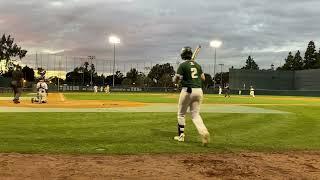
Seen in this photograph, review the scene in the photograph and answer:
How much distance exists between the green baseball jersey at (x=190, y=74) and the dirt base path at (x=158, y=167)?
1.94m

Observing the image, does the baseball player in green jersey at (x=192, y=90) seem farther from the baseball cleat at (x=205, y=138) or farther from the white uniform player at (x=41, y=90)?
the white uniform player at (x=41, y=90)

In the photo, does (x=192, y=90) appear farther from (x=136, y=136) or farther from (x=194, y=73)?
(x=136, y=136)

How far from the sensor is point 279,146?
439 inches

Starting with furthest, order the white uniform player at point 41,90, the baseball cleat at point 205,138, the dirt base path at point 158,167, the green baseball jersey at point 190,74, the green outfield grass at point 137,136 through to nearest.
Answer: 1. the white uniform player at point 41,90
2. the green baseball jersey at point 190,74
3. the baseball cleat at point 205,138
4. the green outfield grass at point 137,136
5. the dirt base path at point 158,167

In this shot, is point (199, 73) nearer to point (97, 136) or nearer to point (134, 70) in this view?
point (97, 136)

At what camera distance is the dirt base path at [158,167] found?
748 cm

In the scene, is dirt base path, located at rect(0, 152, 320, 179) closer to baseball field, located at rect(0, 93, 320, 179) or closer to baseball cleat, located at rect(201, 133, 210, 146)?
baseball field, located at rect(0, 93, 320, 179)

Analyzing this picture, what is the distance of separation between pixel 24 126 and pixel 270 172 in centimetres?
806

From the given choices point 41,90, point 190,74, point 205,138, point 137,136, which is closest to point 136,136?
point 137,136

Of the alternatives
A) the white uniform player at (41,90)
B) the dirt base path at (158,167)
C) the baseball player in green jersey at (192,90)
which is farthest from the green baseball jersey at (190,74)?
the white uniform player at (41,90)

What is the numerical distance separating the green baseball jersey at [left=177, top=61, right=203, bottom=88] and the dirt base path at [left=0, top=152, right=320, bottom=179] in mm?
1938

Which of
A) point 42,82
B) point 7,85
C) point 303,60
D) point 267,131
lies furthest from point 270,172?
point 303,60

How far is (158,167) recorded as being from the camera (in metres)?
8.11

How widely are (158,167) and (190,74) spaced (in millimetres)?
3193
